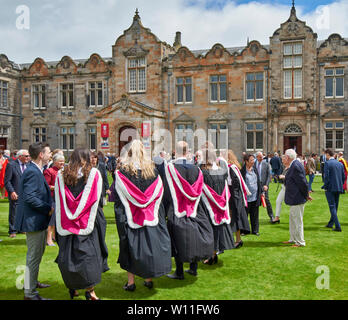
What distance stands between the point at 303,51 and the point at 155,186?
23434 millimetres

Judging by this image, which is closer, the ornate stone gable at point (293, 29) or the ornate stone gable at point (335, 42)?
the ornate stone gable at point (335, 42)

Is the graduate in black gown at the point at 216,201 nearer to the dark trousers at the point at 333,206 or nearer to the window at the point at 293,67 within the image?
the dark trousers at the point at 333,206

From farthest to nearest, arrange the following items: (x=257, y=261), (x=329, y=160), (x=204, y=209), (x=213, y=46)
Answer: (x=213, y=46)
(x=329, y=160)
(x=257, y=261)
(x=204, y=209)

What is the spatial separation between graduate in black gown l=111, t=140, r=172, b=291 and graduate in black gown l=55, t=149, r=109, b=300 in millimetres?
421

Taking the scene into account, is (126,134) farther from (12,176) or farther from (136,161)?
(136,161)

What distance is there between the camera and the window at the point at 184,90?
28.4 meters

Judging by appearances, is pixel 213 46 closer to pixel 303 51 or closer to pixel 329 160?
pixel 303 51

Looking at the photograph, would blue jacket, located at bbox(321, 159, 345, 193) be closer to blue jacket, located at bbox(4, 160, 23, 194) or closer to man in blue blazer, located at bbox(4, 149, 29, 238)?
man in blue blazer, located at bbox(4, 149, 29, 238)

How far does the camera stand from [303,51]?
25.7 metres

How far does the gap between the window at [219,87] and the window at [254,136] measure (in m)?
2.76

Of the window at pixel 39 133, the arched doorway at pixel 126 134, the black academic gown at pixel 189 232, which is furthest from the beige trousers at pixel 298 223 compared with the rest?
the window at pixel 39 133

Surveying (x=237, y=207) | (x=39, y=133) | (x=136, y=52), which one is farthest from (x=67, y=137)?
(x=237, y=207)

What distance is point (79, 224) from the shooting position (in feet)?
15.9
